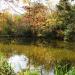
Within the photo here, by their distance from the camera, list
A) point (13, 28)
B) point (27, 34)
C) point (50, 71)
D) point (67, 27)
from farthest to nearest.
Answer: point (13, 28) < point (27, 34) < point (67, 27) < point (50, 71)

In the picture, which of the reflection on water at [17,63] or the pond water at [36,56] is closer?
the reflection on water at [17,63]

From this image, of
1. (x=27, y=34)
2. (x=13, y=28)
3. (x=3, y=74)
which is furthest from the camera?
(x=13, y=28)

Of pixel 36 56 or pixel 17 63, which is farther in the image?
pixel 36 56

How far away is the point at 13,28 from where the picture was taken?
41344 mm

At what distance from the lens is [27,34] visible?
127 feet

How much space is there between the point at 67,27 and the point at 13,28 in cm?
1114

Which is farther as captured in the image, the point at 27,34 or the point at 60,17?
the point at 27,34

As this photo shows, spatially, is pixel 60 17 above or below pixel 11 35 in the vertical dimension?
above

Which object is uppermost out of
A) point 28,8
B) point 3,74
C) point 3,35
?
point 28,8

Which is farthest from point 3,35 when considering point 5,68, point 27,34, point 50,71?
point 5,68

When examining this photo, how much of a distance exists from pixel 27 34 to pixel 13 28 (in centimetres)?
347

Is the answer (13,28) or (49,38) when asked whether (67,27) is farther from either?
(13,28)

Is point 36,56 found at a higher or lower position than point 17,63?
lower

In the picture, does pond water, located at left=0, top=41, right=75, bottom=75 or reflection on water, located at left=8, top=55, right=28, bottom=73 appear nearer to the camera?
reflection on water, located at left=8, top=55, right=28, bottom=73
